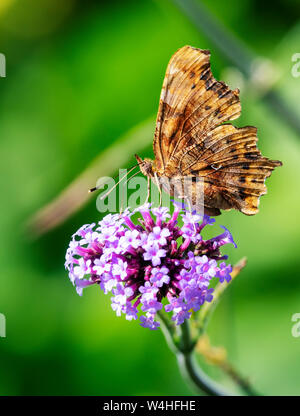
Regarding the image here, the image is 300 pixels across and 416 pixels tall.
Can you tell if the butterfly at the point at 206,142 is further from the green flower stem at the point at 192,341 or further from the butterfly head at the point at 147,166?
the green flower stem at the point at 192,341

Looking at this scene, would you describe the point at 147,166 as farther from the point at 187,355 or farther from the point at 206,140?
the point at 187,355

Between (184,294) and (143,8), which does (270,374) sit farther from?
(143,8)

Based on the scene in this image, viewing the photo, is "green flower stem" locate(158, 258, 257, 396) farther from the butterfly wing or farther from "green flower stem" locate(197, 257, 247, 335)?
the butterfly wing

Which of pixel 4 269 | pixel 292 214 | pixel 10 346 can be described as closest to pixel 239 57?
Result: pixel 292 214

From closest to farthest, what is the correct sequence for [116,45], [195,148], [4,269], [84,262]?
1. [84,262]
2. [195,148]
3. [4,269]
4. [116,45]

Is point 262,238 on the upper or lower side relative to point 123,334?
upper

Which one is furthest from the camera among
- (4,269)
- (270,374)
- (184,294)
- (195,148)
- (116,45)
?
(116,45)

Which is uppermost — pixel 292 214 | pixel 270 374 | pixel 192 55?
pixel 192 55
